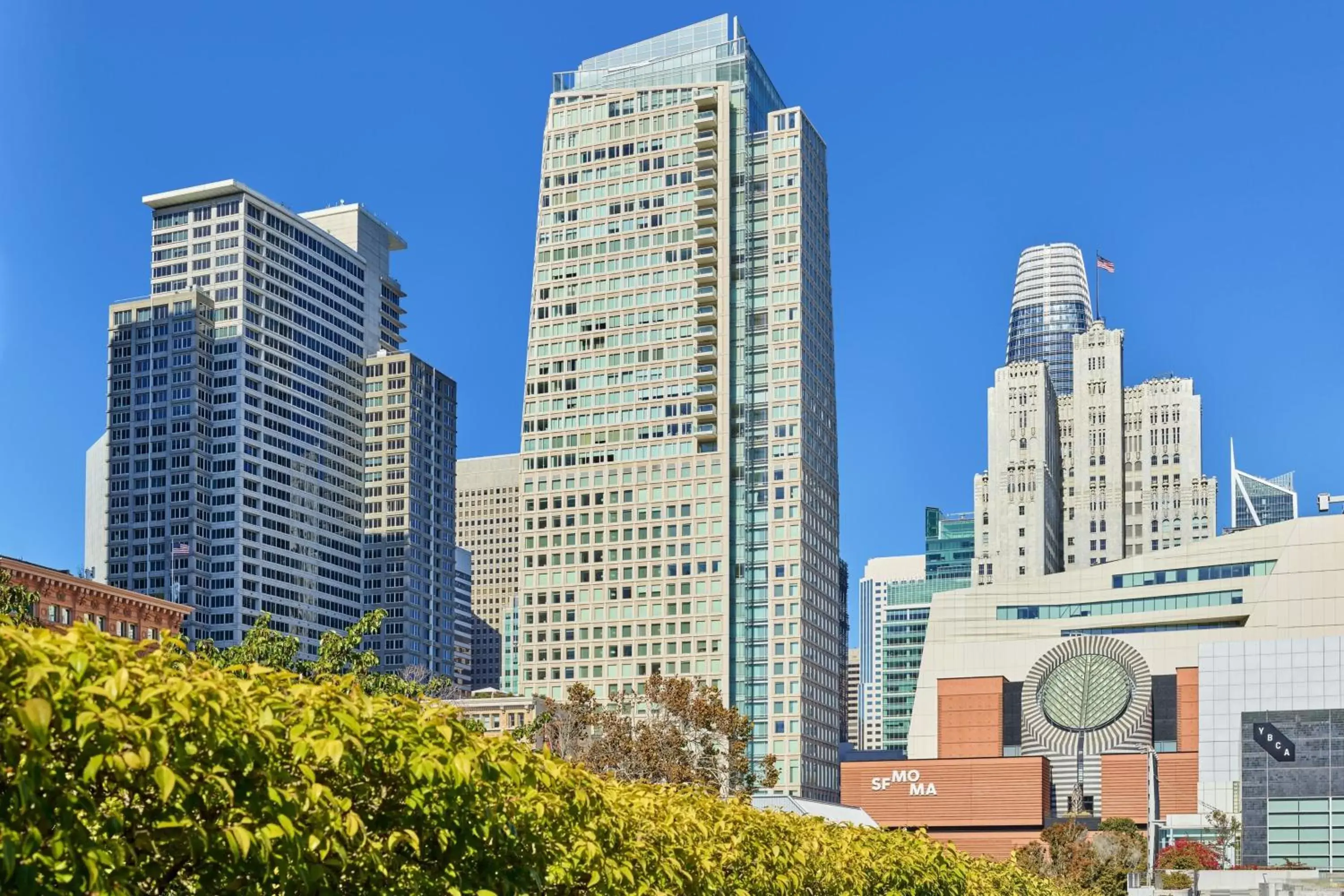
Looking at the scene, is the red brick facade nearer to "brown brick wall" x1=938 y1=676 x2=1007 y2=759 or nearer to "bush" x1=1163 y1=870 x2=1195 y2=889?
"brown brick wall" x1=938 y1=676 x2=1007 y2=759

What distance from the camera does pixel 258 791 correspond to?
11148 mm

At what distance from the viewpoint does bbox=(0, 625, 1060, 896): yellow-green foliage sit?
9.55 metres

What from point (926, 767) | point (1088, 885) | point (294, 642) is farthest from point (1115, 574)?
point (294, 642)

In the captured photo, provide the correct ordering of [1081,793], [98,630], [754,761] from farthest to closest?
[754,761], [1081,793], [98,630]

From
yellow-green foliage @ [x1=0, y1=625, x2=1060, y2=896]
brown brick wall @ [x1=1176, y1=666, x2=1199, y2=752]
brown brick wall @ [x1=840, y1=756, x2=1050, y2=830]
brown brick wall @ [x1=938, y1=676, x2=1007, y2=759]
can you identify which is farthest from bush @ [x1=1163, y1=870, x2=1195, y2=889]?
yellow-green foliage @ [x1=0, y1=625, x2=1060, y2=896]

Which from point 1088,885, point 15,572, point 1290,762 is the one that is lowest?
point 1088,885

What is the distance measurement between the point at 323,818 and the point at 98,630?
6.59ft

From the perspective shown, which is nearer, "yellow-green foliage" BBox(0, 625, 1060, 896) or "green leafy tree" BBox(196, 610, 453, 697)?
"yellow-green foliage" BBox(0, 625, 1060, 896)

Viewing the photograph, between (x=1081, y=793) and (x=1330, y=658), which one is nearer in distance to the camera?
(x=1330, y=658)

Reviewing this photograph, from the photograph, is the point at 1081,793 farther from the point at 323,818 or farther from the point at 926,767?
the point at 323,818

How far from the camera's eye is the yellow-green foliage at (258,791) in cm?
955

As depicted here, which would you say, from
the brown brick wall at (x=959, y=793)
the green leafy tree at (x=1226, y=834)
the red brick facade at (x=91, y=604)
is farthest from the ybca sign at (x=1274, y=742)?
the red brick facade at (x=91, y=604)

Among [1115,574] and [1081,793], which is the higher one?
[1115,574]

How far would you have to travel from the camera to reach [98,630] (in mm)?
11195
